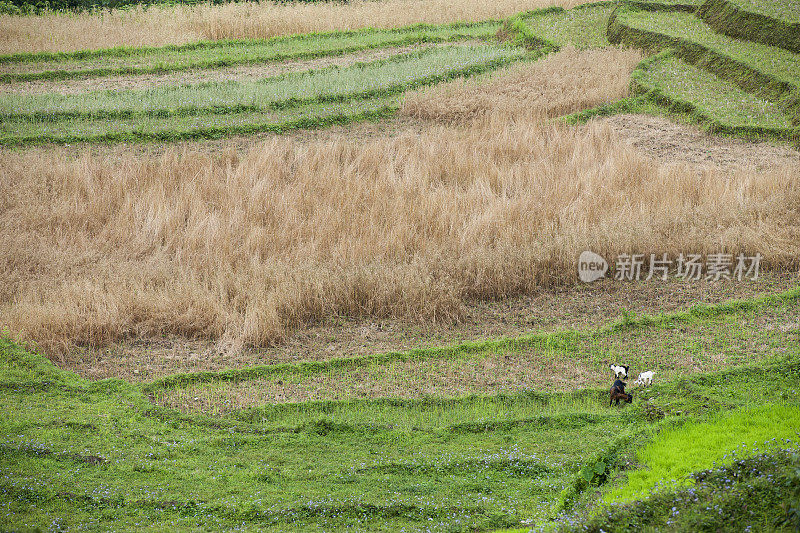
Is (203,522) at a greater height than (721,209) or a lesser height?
lesser

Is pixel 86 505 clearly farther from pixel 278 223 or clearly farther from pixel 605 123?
pixel 605 123

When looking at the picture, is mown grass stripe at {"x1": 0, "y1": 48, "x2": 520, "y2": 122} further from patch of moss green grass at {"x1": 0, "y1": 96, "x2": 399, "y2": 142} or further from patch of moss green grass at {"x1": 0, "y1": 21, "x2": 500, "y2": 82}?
patch of moss green grass at {"x1": 0, "y1": 21, "x2": 500, "y2": 82}

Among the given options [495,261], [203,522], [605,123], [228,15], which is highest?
[228,15]

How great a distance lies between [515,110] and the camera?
39.8ft

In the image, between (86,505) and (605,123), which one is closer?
(86,505)

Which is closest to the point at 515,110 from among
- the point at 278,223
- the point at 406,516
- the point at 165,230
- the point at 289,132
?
the point at 289,132

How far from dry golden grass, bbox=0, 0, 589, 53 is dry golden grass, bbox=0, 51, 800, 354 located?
601cm

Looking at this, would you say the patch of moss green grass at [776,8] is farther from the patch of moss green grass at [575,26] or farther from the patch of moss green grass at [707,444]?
the patch of moss green grass at [707,444]

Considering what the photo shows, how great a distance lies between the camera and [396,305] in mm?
7281

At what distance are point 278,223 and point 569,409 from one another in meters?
4.24

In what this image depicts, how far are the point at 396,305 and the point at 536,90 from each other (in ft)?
23.0

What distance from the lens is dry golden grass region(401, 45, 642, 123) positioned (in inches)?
485

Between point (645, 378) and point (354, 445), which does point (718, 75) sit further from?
point (354, 445)

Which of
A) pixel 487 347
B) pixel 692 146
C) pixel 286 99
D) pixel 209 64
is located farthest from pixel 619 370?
pixel 209 64
